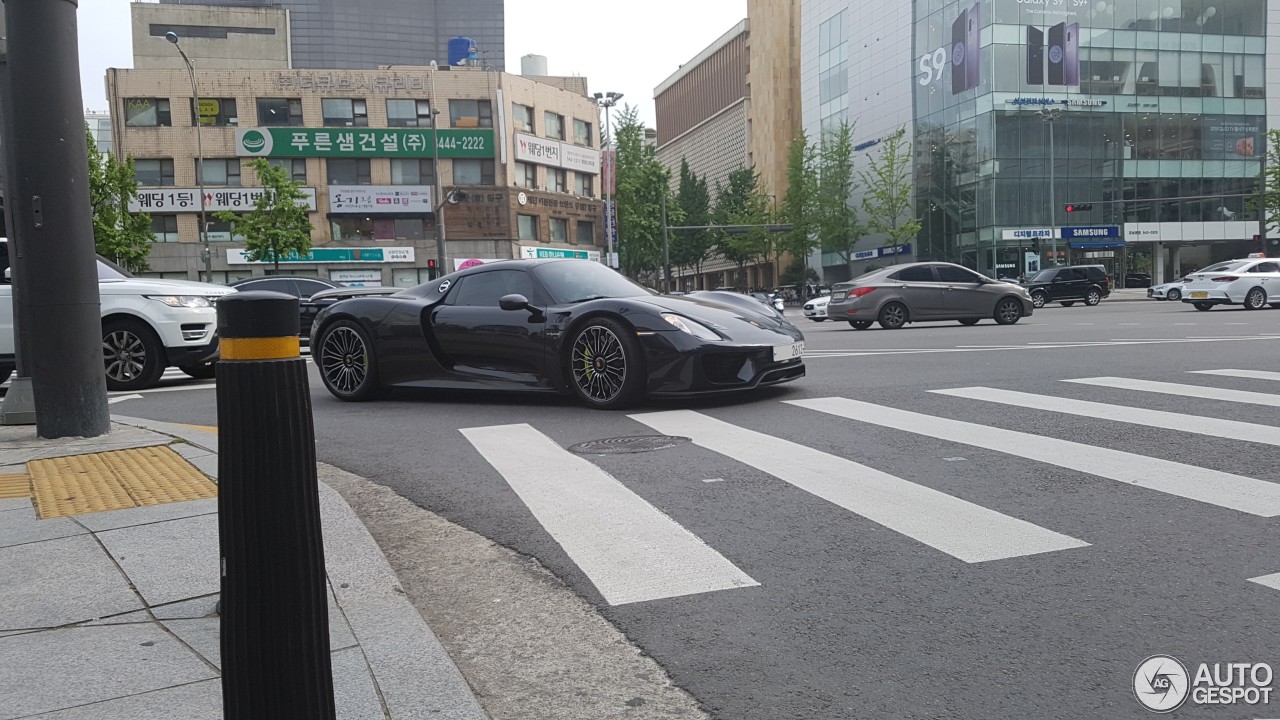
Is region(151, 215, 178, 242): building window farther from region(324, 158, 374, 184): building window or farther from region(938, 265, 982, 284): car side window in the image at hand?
region(938, 265, 982, 284): car side window

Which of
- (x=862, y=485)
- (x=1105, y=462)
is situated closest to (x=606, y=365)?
(x=862, y=485)

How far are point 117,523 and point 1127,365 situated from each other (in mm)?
8498

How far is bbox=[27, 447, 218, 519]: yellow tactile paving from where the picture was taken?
4453mm

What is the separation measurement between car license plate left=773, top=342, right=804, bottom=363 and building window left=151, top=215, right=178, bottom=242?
49793 millimetres

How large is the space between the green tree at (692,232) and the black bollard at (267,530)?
73.0 metres

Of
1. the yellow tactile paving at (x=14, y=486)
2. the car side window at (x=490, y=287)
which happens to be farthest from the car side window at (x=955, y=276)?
the yellow tactile paving at (x=14, y=486)

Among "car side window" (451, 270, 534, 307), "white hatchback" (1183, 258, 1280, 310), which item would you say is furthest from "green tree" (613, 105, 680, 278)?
"car side window" (451, 270, 534, 307)

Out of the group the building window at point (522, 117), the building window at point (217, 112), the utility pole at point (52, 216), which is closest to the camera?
the utility pole at point (52, 216)

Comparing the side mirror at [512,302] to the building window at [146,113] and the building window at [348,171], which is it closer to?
the building window at [348,171]

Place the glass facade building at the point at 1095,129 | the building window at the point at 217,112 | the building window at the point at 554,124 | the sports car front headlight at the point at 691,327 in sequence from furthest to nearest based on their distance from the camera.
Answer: the building window at the point at 554,124, the glass facade building at the point at 1095,129, the building window at the point at 217,112, the sports car front headlight at the point at 691,327

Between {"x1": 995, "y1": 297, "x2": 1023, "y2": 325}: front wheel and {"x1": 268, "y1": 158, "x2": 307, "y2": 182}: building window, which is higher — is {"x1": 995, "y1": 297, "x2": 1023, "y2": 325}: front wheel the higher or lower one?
the lower one

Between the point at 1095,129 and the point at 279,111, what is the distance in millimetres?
45178

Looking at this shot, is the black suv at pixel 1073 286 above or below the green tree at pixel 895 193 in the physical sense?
below

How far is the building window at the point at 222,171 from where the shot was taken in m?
50.8
